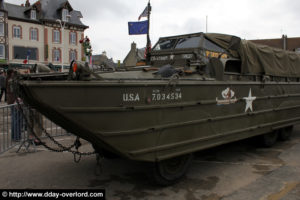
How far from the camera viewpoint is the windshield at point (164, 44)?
6.37 metres

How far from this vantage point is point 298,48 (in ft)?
141

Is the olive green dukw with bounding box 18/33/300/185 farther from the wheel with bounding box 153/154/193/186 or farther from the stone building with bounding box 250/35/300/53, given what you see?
the stone building with bounding box 250/35/300/53

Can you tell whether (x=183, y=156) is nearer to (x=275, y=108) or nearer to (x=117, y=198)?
(x=117, y=198)

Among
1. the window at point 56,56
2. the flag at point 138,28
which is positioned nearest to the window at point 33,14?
the window at point 56,56

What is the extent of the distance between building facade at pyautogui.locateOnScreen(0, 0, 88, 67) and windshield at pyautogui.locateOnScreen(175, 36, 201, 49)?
25.4m

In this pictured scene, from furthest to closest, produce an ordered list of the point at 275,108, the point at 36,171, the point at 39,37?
the point at 39,37, the point at 275,108, the point at 36,171

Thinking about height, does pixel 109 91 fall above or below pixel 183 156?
above

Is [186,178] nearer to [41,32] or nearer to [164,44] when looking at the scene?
[164,44]

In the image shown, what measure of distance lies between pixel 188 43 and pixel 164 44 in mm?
724

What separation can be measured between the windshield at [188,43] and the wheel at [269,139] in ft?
8.34

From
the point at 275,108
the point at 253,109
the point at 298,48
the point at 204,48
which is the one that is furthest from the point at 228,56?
the point at 298,48

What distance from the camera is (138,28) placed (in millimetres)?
15820

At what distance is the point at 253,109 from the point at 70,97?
3.64 meters

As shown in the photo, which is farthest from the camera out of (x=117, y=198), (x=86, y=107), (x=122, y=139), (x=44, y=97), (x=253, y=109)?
(x=253, y=109)
